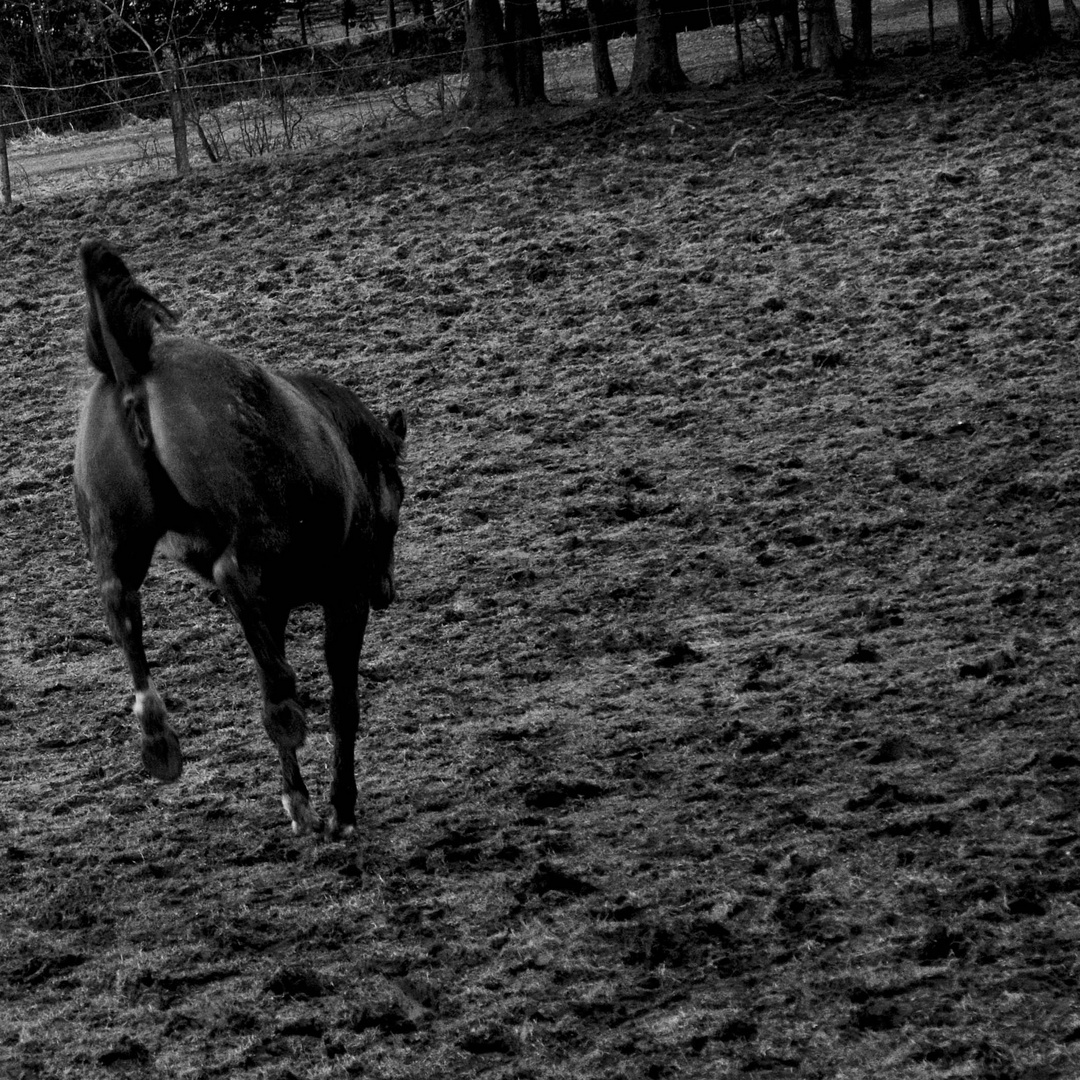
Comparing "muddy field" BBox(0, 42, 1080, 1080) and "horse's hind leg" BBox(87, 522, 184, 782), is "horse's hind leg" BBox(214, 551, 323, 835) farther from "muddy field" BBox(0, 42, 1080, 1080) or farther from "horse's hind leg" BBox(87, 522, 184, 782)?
"muddy field" BBox(0, 42, 1080, 1080)

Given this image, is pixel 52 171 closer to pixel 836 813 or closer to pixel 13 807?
pixel 13 807

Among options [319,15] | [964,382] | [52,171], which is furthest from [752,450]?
[319,15]

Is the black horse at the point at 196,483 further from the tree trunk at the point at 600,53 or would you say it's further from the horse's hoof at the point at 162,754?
the tree trunk at the point at 600,53

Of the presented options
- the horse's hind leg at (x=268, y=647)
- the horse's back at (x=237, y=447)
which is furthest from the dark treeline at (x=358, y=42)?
the horse's hind leg at (x=268, y=647)

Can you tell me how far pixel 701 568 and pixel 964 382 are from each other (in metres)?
2.81

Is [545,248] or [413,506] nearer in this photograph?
[413,506]

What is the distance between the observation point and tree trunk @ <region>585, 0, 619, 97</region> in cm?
1838

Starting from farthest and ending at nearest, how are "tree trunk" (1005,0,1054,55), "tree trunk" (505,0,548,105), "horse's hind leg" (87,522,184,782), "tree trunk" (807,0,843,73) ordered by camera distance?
1. "tree trunk" (505,0,548,105)
2. "tree trunk" (807,0,843,73)
3. "tree trunk" (1005,0,1054,55)
4. "horse's hind leg" (87,522,184,782)

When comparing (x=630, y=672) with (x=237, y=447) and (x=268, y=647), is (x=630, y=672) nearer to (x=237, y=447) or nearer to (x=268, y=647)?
(x=268, y=647)

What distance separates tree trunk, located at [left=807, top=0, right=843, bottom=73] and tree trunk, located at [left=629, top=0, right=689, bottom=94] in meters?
1.52

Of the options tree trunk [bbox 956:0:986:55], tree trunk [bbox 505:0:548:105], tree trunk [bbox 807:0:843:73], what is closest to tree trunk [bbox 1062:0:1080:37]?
tree trunk [bbox 956:0:986:55]

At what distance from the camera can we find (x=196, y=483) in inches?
183

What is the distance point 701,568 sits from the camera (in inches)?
304

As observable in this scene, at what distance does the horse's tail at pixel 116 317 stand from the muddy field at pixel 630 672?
1.62 metres
